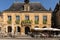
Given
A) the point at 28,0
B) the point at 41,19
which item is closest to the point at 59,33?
the point at 41,19

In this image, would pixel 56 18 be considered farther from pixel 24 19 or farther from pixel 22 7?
pixel 22 7

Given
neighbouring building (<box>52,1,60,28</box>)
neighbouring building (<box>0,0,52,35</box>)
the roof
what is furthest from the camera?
neighbouring building (<box>52,1,60,28</box>)

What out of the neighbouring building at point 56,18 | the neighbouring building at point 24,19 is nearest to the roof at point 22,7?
the neighbouring building at point 24,19

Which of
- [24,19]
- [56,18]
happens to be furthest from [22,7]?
[56,18]

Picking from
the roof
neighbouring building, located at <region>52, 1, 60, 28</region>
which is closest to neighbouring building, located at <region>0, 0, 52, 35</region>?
the roof

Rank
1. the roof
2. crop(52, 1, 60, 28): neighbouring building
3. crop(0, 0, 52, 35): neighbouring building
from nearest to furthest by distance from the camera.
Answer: crop(0, 0, 52, 35): neighbouring building, the roof, crop(52, 1, 60, 28): neighbouring building

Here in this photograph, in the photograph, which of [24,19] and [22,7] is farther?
[22,7]

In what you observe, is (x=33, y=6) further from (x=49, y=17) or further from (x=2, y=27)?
(x=2, y=27)

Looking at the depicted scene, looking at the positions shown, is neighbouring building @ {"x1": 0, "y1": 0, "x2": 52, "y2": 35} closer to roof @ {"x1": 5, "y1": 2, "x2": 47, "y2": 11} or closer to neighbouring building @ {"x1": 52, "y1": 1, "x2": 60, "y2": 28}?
roof @ {"x1": 5, "y1": 2, "x2": 47, "y2": 11}

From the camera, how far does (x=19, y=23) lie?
64250 mm

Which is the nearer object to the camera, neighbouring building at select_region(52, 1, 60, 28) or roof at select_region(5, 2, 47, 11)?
roof at select_region(5, 2, 47, 11)

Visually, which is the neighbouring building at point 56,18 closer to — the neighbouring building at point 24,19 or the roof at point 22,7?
the neighbouring building at point 24,19

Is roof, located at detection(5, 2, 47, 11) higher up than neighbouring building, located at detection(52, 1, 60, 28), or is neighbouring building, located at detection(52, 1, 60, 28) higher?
roof, located at detection(5, 2, 47, 11)

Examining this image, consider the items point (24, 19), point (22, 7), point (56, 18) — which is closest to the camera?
point (24, 19)
